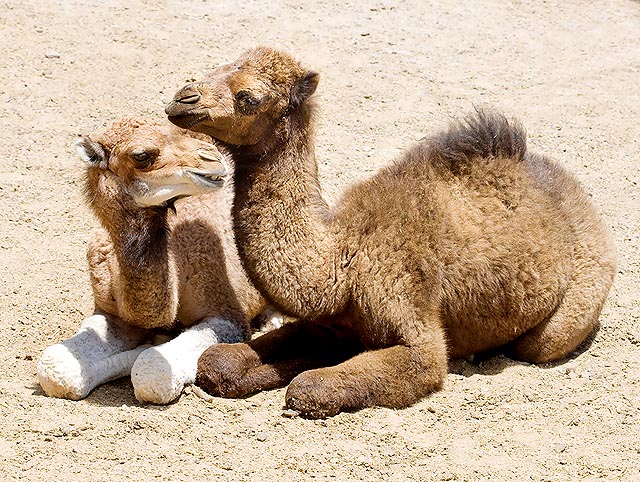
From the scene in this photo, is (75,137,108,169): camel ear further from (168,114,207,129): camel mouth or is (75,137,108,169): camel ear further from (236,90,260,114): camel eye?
(236,90,260,114): camel eye

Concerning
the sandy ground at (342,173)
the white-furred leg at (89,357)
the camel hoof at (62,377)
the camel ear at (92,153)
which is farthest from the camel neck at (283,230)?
the camel hoof at (62,377)

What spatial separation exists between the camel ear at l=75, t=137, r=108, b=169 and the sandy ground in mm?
1262

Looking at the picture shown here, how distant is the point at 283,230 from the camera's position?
6.23 metres

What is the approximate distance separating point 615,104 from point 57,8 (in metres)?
5.69

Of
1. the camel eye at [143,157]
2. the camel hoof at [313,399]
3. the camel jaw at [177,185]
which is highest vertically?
the camel eye at [143,157]

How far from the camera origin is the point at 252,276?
625 centimetres

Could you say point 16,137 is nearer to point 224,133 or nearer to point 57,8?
point 57,8

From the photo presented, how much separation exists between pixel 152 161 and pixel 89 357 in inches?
46.3

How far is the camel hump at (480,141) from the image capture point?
22.2 ft

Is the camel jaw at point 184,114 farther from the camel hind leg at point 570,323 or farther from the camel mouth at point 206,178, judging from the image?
the camel hind leg at point 570,323

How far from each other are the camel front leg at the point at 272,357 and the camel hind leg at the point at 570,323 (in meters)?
1.08

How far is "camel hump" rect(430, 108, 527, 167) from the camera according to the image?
676cm

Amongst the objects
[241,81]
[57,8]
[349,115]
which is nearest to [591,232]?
[241,81]

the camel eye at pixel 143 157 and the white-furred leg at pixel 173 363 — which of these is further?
the white-furred leg at pixel 173 363
